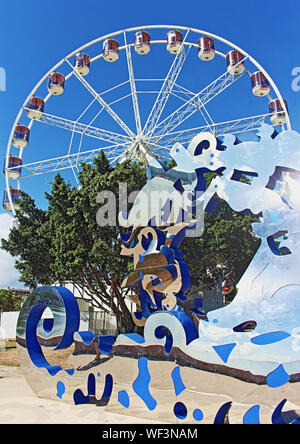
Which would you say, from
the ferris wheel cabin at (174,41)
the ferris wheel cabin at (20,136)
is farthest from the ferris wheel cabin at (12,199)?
the ferris wheel cabin at (174,41)

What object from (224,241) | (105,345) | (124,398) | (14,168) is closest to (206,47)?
(224,241)

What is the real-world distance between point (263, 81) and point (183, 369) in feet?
53.3

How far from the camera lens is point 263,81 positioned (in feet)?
57.5

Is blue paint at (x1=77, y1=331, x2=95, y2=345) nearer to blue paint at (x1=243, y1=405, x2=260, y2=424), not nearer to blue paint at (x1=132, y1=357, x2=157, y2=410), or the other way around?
blue paint at (x1=132, y1=357, x2=157, y2=410)

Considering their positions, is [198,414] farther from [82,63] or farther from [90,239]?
[82,63]

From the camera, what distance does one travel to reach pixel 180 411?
15.9ft

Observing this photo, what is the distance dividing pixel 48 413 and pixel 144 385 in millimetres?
1777

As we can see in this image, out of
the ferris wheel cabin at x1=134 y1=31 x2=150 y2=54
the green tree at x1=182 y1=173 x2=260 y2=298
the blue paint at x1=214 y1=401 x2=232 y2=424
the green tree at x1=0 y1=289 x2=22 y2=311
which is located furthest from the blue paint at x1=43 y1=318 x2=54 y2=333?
the green tree at x1=0 y1=289 x2=22 y2=311

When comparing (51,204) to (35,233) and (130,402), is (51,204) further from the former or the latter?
(130,402)

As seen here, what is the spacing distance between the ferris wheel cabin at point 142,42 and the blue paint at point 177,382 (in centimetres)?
1726

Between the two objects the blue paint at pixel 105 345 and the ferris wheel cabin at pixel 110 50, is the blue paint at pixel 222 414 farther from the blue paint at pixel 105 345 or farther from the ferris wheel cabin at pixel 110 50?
the ferris wheel cabin at pixel 110 50

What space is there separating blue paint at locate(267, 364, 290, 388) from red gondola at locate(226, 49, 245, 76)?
659 inches

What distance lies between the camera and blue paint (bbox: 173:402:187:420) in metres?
4.83
